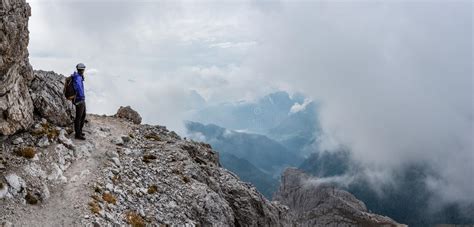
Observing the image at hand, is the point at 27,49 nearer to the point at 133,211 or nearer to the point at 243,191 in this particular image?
the point at 133,211

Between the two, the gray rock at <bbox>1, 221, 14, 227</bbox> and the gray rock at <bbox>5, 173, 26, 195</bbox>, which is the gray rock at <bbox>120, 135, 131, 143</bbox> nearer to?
the gray rock at <bbox>5, 173, 26, 195</bbox>

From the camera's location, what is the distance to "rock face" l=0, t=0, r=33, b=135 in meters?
26.3

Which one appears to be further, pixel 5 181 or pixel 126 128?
pixel 126 128

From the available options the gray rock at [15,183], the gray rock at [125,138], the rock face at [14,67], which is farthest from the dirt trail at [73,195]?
the rock face at [14,67]

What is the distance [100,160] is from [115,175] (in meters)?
1.98

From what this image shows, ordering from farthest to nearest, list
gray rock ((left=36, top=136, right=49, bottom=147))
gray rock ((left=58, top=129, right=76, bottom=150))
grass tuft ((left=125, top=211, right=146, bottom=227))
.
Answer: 1. gray rock ((left=58, top=129, right=76, bottom=150))
2. gray rock ((left=36, top=136, right=49, bottom=147))
3. grass tuft ((left=125, top=211, right=146, bottom=227))

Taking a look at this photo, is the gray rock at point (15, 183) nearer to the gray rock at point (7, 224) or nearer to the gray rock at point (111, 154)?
the gray rock at point (7, 224)

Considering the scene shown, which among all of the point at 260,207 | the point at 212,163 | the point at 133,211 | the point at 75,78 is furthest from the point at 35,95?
the point at 260,207

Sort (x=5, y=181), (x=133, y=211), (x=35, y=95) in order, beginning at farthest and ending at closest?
(x=35, y=95) < (x=133, y=211) < (x=5, y=181)

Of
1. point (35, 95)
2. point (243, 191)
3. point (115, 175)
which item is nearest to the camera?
point (115, 175)

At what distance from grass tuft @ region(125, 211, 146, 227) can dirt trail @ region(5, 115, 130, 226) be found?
2.69 meters

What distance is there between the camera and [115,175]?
1152 inches

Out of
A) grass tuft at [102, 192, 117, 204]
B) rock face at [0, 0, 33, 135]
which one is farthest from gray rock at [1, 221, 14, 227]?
rock face at [0, 0, 33, 135]

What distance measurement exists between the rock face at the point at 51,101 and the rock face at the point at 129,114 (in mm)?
10804
